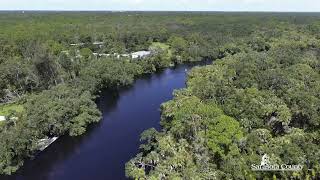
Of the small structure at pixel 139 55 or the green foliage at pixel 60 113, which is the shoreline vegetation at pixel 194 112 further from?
the small structure at pixel 139 55

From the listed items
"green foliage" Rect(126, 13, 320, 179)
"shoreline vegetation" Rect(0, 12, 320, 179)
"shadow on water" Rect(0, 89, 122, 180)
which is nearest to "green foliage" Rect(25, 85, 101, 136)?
"shoreline vegetation" Rect(0, 12, 320, 179)

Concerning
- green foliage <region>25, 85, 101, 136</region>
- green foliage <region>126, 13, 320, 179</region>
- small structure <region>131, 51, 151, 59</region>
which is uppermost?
green foliage <region>126, 13, 320, 179</region>

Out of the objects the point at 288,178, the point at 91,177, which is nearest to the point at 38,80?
the point at 91,177

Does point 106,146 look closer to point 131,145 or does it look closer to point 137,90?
point 131,145

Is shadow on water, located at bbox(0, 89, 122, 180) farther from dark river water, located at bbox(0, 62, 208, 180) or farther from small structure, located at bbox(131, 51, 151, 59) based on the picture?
small structure, located at bbox(131, 51, 151, 59)

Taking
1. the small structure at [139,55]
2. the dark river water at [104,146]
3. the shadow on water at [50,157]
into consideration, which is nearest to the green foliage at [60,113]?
the shadow on water at [50,157]

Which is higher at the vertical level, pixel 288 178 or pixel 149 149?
pixel 288 178

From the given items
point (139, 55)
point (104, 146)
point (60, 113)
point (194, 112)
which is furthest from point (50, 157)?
point (139, 55)

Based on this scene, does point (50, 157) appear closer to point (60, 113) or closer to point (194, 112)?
point (60, 113)
